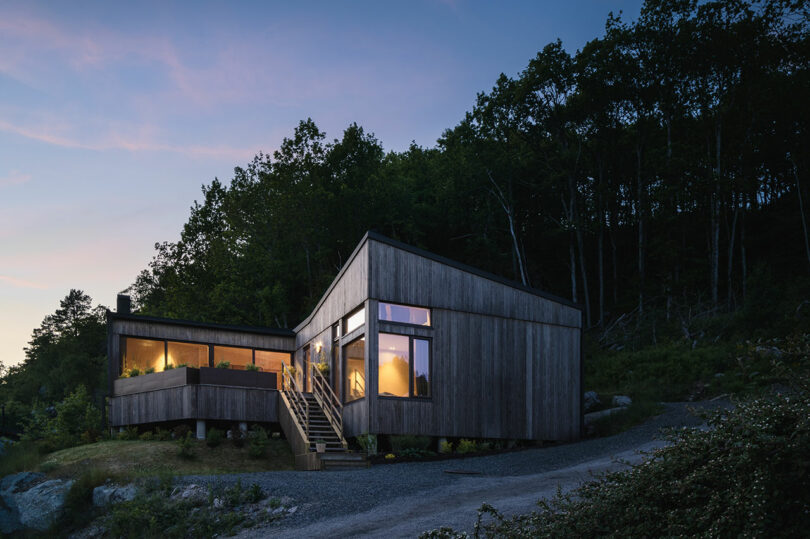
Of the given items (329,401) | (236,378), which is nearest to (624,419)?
(329,401)

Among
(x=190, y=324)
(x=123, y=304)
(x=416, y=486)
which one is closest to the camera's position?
(x=416, y=486)

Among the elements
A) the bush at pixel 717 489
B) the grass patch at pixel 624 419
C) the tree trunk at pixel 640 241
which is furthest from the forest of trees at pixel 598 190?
the bush at pixel 717 489

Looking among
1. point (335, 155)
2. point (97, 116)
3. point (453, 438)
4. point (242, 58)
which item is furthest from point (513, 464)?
point (335, 155)

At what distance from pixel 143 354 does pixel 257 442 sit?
19.3ft

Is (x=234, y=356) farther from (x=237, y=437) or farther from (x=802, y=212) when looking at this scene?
(x=802, y=212)

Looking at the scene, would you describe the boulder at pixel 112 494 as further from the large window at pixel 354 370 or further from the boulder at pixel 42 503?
the large window at pixel 354 370

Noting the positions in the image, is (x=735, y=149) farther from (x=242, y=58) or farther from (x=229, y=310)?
(x=229, y=310)

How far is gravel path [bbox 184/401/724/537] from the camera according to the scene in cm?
857

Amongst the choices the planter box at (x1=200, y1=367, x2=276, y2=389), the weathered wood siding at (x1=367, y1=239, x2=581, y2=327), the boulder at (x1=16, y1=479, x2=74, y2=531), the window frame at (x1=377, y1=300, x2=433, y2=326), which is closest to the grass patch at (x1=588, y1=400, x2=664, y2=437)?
the weathered wood siding at (x1=367, y1=239, x2=581, y2=327)

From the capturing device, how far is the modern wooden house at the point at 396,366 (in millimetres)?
15117

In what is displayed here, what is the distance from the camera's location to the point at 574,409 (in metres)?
17.9

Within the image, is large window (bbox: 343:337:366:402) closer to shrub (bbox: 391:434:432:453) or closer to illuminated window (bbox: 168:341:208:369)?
shrub (bbox: 391:434:432:453)

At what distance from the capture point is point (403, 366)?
15.2 metres

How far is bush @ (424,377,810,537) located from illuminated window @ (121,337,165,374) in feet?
53.2
